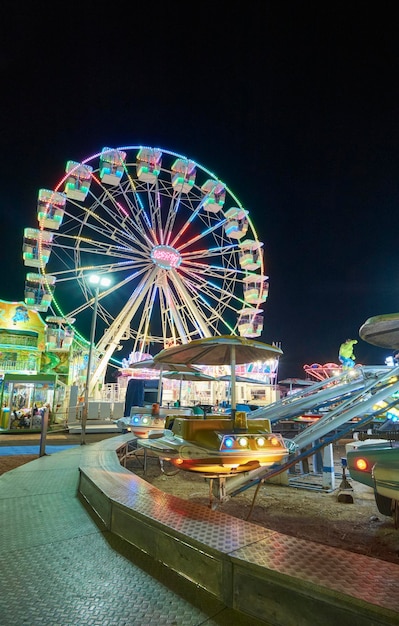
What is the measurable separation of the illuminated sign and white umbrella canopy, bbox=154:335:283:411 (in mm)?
17902

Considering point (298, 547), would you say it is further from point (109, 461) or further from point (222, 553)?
point (109, 461)

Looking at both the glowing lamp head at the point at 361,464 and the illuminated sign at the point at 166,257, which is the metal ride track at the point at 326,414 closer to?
the glowing lamp head at the point at 361,464

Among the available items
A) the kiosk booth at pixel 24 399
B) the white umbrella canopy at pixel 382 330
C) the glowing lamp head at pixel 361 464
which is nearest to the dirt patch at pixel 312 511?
the glowing lamp head at pixel 361 464

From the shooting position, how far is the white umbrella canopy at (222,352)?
5.75 metres

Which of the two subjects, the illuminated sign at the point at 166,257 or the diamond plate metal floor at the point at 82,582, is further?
the illuminated sign at the point at 166,257

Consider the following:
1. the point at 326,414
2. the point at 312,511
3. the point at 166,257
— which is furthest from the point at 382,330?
the point at 166,257

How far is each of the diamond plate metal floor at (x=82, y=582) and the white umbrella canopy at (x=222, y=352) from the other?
2.79 metres

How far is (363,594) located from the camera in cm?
193

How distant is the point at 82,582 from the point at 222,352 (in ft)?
14.6

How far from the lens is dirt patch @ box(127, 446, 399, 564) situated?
496cm

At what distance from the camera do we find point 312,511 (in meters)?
6.40

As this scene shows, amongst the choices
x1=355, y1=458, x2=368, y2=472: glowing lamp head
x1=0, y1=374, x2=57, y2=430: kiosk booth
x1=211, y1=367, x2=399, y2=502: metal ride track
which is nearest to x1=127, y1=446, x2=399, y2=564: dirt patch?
x1=211, y1=367, x2=399, y2=502: metal ride track

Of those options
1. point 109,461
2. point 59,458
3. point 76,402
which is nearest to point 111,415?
point 76,402

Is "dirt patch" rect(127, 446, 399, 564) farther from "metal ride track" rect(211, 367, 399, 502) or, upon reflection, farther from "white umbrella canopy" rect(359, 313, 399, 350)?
"white umbrella canopy" rect(359, 313, 399, 350)
